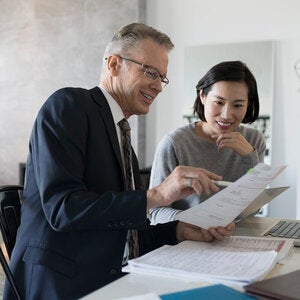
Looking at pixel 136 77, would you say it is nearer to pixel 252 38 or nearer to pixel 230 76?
pixel 230 76

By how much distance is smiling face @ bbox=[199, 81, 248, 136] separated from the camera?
198 cm

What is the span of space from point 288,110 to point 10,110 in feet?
8.80

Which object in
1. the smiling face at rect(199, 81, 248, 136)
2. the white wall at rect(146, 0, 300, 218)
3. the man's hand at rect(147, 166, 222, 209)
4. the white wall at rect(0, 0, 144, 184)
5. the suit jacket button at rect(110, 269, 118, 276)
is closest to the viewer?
the man's hand at rect(147, 166, 222, 209)

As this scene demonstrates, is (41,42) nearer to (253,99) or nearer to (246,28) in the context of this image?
(246,28)

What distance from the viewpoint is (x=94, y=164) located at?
131 centimetres

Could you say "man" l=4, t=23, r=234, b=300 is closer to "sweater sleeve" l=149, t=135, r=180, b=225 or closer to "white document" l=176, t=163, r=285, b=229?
"white document" l=176, t=163, r=285, b=229

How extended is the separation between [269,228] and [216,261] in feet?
1.85

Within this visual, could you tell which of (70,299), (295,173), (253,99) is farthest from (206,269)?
(295,173)

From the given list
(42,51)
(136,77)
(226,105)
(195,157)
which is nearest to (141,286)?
(136,77)

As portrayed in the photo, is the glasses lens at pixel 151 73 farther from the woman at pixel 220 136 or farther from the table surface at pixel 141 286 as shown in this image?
the table surface at pixel 141 286

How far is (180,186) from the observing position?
1.15m

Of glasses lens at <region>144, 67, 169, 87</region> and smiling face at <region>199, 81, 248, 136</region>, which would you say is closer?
glasses lens at <region>144, 67, 169, 87</region>

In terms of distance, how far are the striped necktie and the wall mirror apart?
2.24 m

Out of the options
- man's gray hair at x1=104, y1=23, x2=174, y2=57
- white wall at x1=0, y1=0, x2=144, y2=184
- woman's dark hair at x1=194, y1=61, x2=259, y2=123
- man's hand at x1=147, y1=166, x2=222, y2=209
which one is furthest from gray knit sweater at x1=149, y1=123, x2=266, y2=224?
Result: white wall at x1=0, y1=0, x2=144, y2=184
